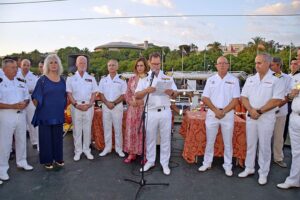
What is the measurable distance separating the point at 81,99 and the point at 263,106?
2.83m

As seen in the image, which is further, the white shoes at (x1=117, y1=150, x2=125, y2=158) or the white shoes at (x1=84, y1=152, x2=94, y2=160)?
the white shoes at (x1=117, y1=150, x2=125, y2=158)

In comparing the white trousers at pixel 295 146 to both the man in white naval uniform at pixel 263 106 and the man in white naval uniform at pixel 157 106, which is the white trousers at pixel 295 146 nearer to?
the man in white naval uniform at pixel 263 106

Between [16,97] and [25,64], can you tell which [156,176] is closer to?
[16,97]

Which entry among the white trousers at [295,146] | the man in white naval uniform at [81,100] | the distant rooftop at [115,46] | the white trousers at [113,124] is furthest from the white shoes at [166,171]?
the distant rooftop at [115,46]

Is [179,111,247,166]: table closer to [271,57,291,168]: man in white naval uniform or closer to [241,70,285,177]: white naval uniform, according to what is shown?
[241,70,285,177]: white naval uniform

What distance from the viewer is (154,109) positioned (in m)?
4.10

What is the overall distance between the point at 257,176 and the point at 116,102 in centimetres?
254

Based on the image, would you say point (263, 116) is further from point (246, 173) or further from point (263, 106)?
point (246, 173)

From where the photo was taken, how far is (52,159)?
4.38 metres

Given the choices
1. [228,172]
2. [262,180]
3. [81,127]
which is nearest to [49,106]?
[81,127]

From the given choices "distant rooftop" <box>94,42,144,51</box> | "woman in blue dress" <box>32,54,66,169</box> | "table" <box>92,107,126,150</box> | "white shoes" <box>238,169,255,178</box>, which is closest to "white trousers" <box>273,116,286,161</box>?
"white shoes" <box>238,169,255,178</box>

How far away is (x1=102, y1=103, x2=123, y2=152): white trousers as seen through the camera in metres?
4.92

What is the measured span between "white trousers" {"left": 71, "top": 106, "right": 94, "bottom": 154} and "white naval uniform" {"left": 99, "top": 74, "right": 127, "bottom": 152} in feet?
1.01

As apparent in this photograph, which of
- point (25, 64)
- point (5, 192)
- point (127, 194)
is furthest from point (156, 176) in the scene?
point (25, 64)
